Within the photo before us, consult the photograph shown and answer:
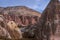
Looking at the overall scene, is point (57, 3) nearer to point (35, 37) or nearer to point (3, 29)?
point (35, 37)

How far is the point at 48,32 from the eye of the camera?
26.3 feet

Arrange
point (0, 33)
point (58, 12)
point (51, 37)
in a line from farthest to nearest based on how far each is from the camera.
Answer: point (58, 12)
point (51, 37)
point (0, 33)

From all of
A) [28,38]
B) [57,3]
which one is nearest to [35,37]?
[28,38]

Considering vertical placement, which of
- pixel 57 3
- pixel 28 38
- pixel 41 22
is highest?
pixel 57 3

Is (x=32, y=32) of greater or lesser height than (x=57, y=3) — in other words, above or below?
below

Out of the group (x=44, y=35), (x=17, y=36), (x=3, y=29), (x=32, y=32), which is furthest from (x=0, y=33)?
(x=32, y=32)

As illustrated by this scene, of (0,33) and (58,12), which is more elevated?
(58,12)

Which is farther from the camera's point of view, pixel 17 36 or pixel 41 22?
pixel 41 22

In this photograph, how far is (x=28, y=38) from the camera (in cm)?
867

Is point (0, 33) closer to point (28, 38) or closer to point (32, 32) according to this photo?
point (28, 38)

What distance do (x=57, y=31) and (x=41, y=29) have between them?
2.95 ft

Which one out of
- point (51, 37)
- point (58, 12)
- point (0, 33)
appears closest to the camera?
point (0, 33)

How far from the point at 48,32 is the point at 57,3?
1414 millimetres

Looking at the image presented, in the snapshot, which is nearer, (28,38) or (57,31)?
(57,31)
